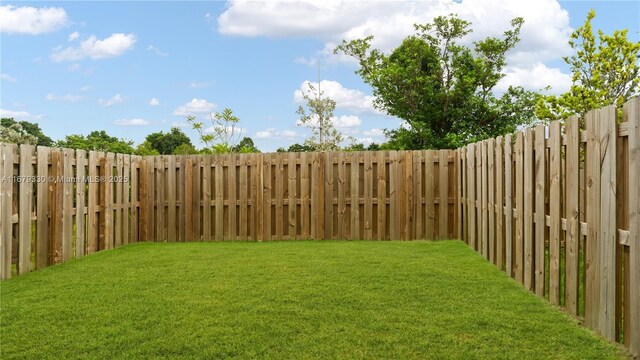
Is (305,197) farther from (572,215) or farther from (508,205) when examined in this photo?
(572,215)

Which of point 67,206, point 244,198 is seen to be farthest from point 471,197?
point 67,206

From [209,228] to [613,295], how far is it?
27.8 feet

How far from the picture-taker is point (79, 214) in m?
8.82

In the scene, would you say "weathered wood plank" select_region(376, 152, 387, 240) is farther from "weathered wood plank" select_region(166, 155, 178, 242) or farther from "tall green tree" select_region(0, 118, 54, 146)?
"tall green tree" select_region(0, 118, 54, 146)

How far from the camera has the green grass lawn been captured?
3986mm

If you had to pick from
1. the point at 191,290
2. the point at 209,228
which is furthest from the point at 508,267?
the point at 209,228

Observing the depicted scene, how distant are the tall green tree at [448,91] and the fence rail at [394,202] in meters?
7.55

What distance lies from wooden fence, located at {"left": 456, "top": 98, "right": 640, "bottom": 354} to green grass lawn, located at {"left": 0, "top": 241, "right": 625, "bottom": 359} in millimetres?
245

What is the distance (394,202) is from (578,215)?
6.08 metres

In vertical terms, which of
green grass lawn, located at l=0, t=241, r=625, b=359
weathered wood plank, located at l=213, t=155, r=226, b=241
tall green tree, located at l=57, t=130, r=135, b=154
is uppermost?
tall green tree, located at l=57, t=130, r=135, b=154

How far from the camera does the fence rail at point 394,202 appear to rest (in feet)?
13.8

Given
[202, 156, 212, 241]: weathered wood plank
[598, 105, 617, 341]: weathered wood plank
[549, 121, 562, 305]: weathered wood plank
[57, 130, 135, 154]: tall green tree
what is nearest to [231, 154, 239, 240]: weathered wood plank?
[202, 156, 212, 241]: weathered wood plank

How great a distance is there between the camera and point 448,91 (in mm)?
17875

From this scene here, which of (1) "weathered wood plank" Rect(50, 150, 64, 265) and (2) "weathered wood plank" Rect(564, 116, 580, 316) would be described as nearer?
(2) "weathered wood plank" Rect(564, 116, 580, 316)
